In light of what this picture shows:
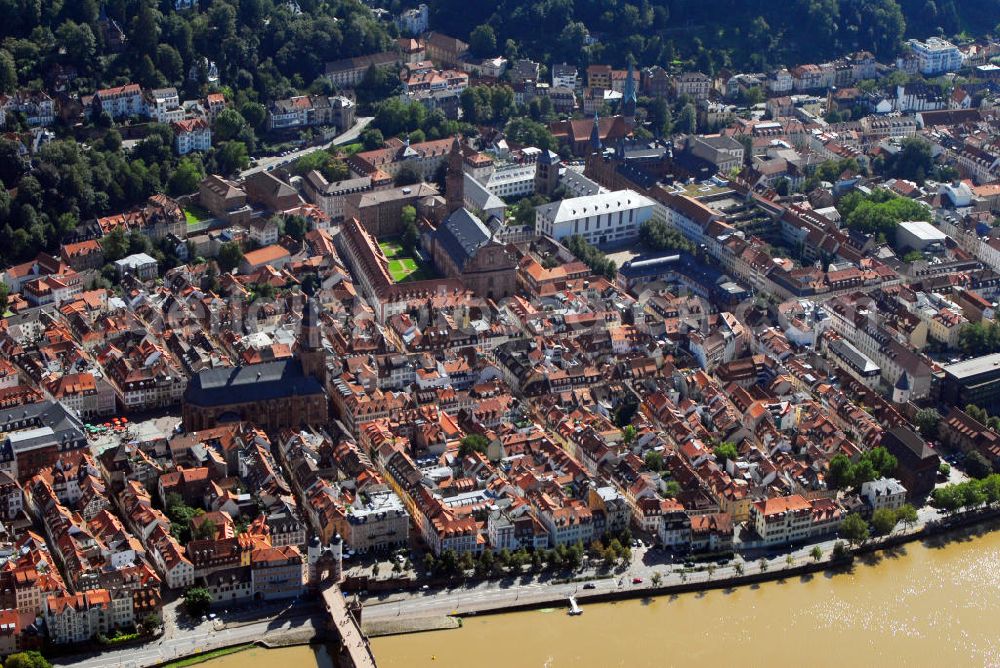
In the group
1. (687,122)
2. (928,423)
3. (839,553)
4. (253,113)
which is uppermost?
(253,113)

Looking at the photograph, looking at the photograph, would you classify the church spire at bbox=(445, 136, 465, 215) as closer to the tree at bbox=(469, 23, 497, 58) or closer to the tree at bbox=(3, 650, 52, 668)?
the tree at bbox=(469, 23, 497, 58)

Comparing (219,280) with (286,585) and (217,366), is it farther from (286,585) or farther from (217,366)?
(286,585)

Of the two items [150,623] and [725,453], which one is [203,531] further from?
[725,453]

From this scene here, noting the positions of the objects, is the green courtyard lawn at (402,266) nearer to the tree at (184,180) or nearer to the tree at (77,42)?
the tree at (184,180)

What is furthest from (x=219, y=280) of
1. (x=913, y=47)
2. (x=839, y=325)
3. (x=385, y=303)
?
(x=913, y=47)

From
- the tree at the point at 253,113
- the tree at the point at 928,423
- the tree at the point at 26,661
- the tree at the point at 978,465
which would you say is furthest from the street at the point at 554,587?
the tree at the point at 253,113

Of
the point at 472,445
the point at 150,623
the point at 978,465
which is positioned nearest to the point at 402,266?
the point at 472,445

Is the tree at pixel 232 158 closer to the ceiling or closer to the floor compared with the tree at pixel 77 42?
closer to the floor
